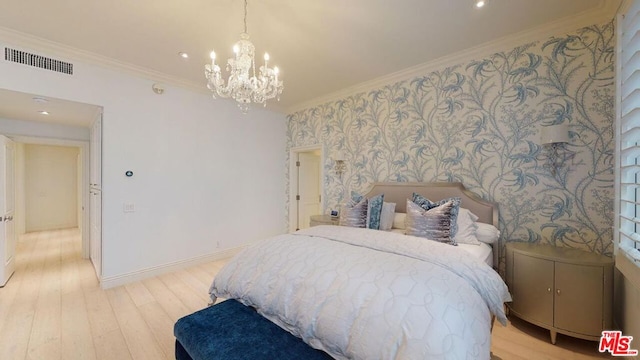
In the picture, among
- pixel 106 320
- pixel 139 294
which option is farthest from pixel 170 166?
pixel 106 320

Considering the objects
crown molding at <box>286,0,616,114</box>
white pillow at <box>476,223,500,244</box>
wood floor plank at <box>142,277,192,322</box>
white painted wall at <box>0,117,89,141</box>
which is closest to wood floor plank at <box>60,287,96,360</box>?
wood floor plank at <box>142,277,192,322</box>

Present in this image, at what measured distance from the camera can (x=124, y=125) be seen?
3.16 m

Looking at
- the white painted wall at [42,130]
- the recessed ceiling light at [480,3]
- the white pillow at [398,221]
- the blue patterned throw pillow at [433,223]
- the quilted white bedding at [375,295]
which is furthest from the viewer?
the white painted wall at [42,130]

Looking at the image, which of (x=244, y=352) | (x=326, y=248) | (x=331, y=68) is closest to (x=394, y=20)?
(x=331, y=68)

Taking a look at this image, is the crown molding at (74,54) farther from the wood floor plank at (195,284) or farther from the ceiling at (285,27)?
the wood floor plank at (195,284)

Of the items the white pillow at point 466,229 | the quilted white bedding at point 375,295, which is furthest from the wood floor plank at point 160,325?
the white pillow at point 466,229

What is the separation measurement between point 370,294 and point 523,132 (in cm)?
240

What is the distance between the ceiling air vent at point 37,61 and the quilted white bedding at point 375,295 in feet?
9.72

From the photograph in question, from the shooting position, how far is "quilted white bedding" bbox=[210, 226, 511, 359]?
1.17 meters

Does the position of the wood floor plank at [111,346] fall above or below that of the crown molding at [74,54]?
below

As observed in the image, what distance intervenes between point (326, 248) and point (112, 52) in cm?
323

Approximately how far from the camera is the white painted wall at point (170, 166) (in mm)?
3021

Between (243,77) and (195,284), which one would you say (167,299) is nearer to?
(195,284)

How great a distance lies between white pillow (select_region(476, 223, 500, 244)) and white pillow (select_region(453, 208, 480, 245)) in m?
0.05
